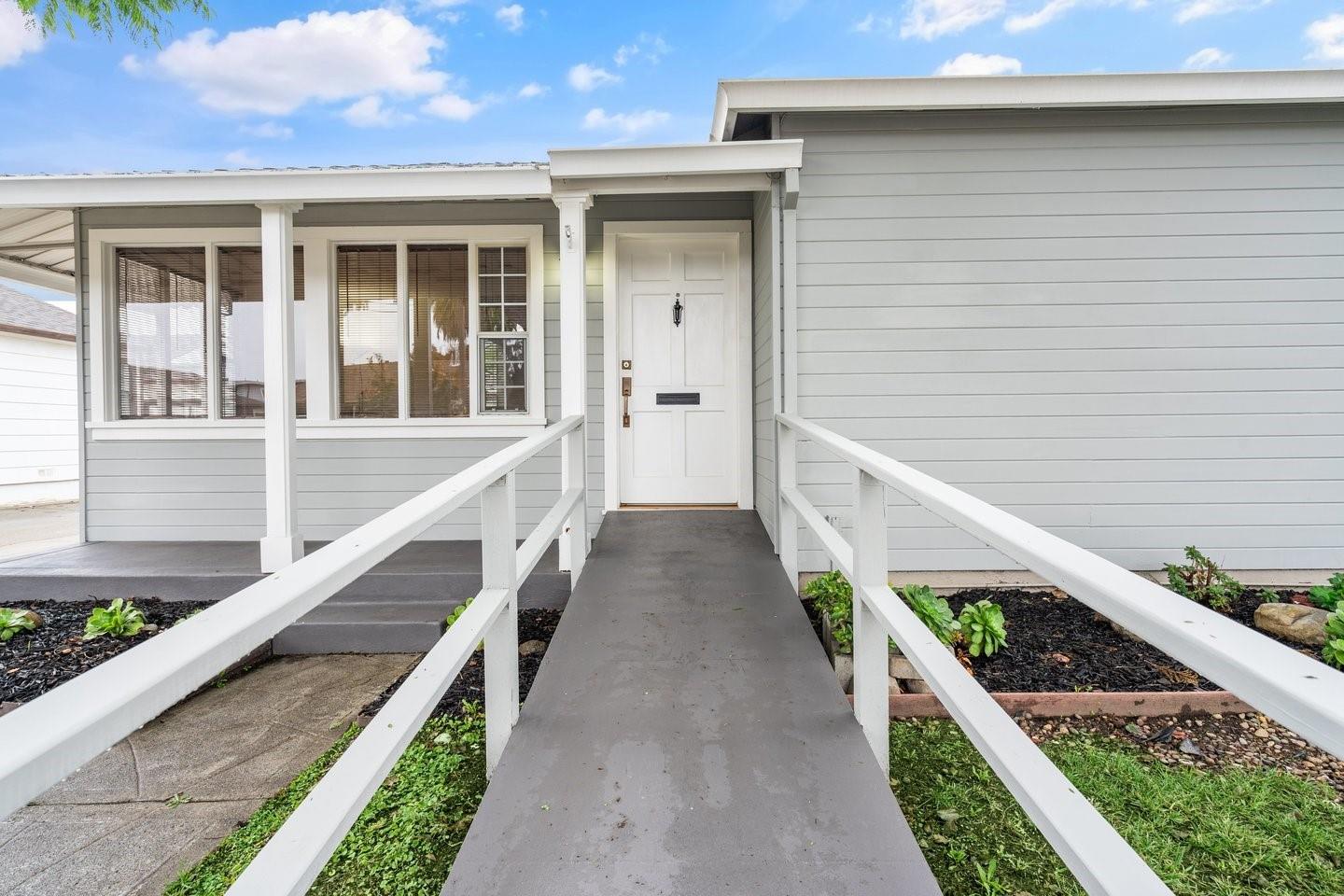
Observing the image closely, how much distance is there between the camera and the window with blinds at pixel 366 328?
4758 millimetres

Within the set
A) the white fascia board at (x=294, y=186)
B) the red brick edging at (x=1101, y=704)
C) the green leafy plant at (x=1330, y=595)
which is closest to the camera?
the red brick edging at (x=1101, y=704)

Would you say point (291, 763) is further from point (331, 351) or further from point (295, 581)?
point (331, 351)

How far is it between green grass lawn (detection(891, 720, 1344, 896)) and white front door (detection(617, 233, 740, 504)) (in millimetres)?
2536

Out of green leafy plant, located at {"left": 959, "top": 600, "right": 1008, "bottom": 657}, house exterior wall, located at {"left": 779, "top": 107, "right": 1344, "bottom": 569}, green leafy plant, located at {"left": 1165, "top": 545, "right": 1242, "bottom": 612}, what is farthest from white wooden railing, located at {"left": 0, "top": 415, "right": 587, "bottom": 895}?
green leafy plant, located at {"left": 1165, "top": 545, "right": 1242, "bottom": 612}

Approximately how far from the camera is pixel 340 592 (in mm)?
3564

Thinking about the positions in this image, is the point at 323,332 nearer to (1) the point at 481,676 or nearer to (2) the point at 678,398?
(2) the point at 678,398

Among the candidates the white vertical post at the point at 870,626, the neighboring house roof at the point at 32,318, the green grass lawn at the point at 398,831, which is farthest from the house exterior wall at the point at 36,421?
the white vertical post at the point at 870,626

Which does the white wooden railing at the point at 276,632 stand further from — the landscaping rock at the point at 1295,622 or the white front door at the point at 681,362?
the landscaping rock at the point at 1295,622

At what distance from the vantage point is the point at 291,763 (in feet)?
8.07

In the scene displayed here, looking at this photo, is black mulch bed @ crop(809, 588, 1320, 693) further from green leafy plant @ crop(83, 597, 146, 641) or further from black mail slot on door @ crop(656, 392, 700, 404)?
green leafy plant @ crop(83, 597, 146, 641)

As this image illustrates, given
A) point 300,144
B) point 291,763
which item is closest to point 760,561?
point 291,763

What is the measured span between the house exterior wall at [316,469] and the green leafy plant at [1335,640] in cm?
398

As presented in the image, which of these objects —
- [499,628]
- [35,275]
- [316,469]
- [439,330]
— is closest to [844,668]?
[499,628]

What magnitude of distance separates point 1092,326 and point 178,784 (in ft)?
16.9
